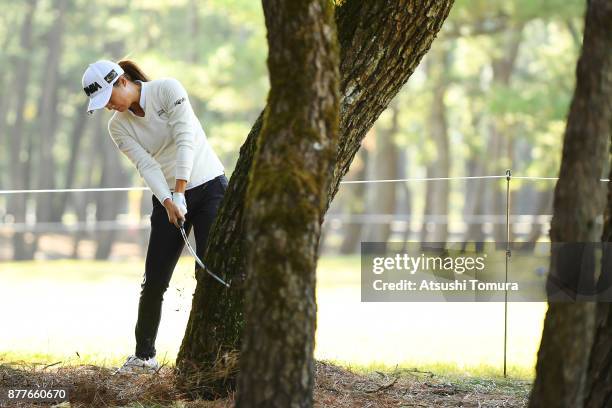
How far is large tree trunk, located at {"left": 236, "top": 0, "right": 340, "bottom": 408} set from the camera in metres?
3.83

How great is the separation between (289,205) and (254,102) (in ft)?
77.6

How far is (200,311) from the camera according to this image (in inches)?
207

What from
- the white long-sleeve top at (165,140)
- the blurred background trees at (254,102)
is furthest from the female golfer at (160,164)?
the blurred background trees at (254,102)

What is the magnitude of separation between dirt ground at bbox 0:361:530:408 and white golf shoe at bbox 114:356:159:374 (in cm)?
7

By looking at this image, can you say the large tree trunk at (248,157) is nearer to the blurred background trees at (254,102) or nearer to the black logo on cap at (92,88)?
the black logo on cap at (92,88)

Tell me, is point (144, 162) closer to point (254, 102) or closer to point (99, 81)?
point (99, 81)

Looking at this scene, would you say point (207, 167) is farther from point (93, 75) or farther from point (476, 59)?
point (476, 59)

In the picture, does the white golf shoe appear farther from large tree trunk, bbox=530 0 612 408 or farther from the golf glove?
large tree trunk, bbox=530 0 612 408

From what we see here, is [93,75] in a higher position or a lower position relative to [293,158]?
higher

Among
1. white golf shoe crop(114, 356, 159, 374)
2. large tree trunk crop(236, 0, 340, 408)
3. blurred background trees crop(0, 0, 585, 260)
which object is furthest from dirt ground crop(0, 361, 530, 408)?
blurred background trees crop(0, 0, 585, 260)

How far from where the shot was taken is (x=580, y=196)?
353cm

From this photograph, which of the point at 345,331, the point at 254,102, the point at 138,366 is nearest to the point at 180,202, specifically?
the point at 138,366

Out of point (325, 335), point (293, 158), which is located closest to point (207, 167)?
point (293, 158)

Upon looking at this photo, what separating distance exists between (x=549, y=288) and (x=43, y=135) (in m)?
31.9
